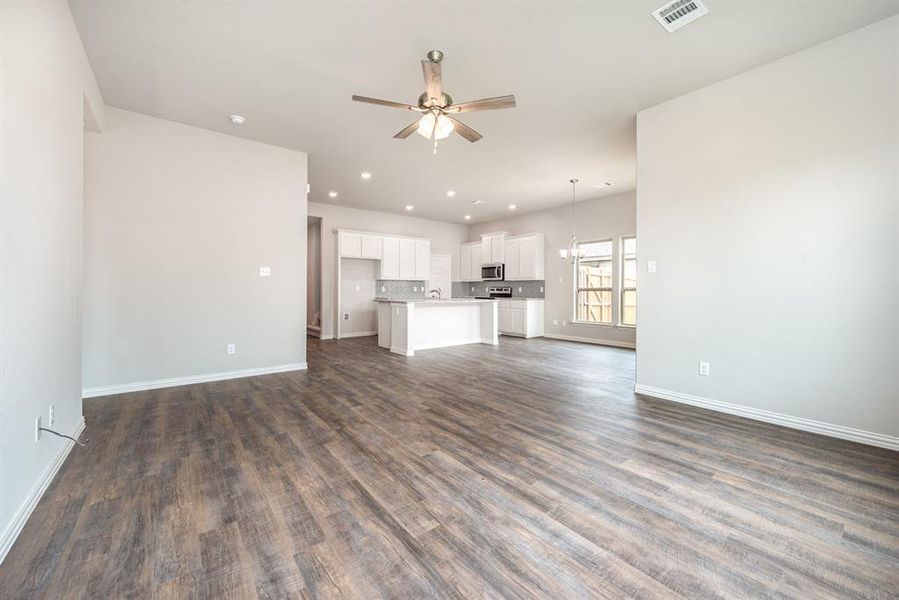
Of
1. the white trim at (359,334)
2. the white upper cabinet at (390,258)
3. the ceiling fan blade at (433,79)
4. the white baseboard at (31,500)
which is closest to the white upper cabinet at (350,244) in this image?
the white upper cabinet at (390,258)

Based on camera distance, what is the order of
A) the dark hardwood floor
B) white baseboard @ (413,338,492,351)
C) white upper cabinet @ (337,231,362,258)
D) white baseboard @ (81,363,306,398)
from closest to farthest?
1. the dark hardwood floor
2. white baseboard @ (81,363,306,398)
3. white baseboard @ (413,338,492,351)
4. white upper cabinet @ (337,231,362,258)

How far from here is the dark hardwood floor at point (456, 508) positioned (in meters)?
1.35

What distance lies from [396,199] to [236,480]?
6.08m

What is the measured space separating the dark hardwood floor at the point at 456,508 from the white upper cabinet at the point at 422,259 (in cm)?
585

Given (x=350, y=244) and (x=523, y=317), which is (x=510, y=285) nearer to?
(x=523, y=317)

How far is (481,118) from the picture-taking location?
3.84m

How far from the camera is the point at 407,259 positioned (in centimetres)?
868

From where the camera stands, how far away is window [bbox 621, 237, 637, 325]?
273 inches

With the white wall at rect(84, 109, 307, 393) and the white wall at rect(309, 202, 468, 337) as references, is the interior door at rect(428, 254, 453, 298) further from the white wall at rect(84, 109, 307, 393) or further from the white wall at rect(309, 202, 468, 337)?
the white wall at rect(84, 109, 307, 393)

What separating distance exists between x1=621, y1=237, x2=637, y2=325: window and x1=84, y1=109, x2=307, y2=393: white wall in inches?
228

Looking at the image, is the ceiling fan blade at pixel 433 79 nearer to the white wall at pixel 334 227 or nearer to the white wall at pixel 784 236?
the white wall at pixel 784 236

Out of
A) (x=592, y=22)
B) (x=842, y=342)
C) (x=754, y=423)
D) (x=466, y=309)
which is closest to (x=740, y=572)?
(x=754, y=423)

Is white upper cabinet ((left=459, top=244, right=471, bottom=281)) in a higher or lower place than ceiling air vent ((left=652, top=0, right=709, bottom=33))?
lower

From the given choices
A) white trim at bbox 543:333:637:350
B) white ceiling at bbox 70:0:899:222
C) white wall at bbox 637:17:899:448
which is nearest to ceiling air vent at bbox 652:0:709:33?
white ceiling at bbox 70:0:899:222
